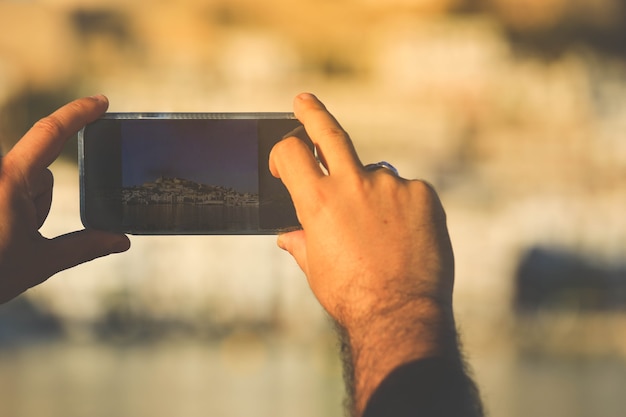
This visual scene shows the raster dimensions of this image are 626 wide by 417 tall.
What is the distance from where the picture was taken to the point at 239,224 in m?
0.83

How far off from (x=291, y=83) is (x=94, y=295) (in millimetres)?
2099

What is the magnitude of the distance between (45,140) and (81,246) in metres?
0.11

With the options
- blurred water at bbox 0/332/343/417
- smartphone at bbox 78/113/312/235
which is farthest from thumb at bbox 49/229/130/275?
blurred water at bbox 0/332/343/417

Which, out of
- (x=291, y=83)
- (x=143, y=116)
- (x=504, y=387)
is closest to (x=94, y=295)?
(x=291, y=83)

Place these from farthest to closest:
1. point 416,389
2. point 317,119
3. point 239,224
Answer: point 239,224 → point 317,119 → point 416,389

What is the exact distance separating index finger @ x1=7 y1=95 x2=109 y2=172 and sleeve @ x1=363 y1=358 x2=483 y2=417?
364 mm

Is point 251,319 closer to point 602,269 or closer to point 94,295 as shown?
point 94,295

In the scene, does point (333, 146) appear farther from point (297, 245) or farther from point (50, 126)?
point (50, 126)

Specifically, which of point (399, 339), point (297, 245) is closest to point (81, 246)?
point (297, 245)

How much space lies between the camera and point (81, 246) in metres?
0.78

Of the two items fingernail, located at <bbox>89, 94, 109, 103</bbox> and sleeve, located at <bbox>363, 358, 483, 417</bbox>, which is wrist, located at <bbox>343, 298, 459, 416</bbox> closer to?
sleeve, located at <bbox>363, 358, 483, 417</bbox>

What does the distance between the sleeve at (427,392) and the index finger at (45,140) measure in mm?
364

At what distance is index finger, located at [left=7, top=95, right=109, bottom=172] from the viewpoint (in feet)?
2.36

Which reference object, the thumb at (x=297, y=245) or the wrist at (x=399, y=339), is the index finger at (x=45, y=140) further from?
the wrist at (x=399, y=339)
